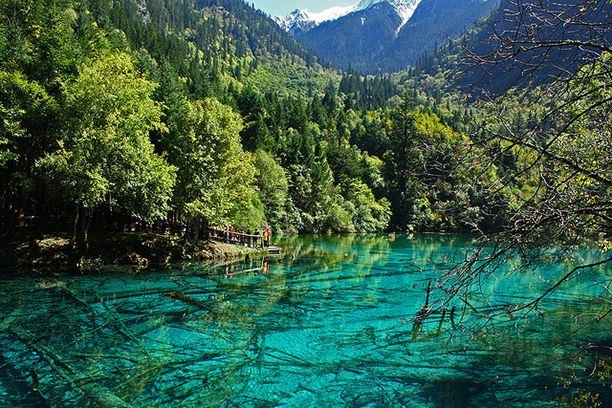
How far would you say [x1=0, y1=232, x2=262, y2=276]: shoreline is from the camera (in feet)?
68.9

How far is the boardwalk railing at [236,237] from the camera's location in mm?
32719

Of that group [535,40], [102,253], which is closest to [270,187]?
[102,253]

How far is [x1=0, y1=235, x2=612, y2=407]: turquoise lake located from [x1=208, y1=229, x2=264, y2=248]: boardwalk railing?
14050 millimetres

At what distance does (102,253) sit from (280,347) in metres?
16.0

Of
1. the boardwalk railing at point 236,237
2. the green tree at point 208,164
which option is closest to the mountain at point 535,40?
the green tree at point 208,164

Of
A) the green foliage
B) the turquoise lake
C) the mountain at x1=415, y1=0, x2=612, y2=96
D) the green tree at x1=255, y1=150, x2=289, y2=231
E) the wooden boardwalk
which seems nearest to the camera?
the mountain at x1=415, y1=0, x2=612, y2=96

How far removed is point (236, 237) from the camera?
3372 centimetres

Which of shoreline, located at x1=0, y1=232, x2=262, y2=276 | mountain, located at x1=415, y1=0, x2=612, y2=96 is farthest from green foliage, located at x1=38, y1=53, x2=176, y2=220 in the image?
mountain, located at x1=415, y1=0, x2=612, y2=96

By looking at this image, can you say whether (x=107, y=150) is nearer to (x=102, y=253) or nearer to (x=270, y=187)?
(x=102, y=253)

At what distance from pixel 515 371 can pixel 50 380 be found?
985 cm

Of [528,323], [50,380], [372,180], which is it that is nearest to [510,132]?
[50,380]

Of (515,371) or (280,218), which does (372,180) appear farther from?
(515,371)

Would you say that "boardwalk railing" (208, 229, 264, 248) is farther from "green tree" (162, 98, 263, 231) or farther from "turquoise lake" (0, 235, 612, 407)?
"turquoise lake" (0, 235, 612, 407)

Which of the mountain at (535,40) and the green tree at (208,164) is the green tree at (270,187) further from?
the mountain at (535,40)
